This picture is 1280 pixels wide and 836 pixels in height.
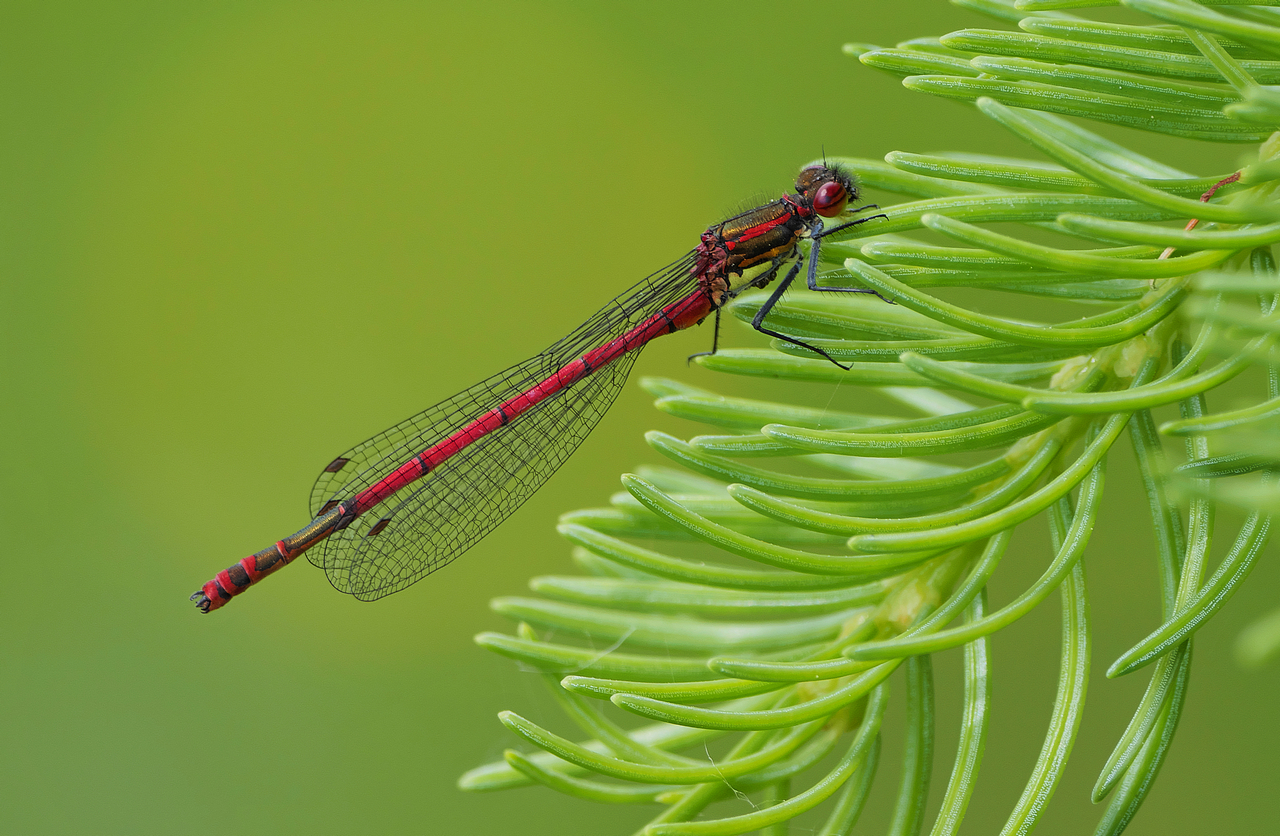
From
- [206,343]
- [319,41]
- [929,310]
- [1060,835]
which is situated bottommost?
[1060,835]

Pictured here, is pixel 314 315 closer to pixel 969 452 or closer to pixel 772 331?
pixel 772 331

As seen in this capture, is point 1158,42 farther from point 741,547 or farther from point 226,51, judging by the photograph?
point 226,51

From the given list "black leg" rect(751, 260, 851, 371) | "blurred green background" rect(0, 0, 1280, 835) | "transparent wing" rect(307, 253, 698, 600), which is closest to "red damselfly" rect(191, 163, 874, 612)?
"transparent wing" rect(307, 253, 698, 600)

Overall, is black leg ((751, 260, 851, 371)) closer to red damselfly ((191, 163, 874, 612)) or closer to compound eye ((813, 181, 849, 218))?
compound eye ((813, 181, 849, 218))

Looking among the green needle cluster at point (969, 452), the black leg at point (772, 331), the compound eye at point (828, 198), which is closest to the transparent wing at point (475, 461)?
the compound eye at point (828, 198)

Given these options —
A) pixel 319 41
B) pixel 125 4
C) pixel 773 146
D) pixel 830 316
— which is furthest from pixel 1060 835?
pixel 125 4

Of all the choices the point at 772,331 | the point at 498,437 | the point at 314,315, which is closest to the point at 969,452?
the point at 772,331
